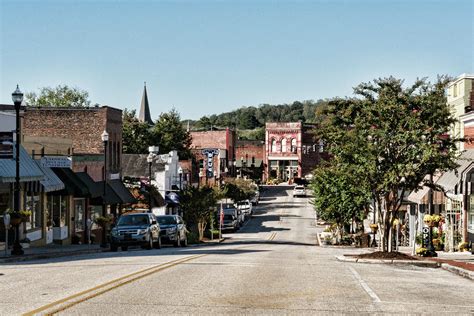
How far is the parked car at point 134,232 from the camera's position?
35062 mm

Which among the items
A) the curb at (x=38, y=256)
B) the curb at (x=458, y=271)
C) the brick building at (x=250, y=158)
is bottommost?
the curb at (x=38, y=256)

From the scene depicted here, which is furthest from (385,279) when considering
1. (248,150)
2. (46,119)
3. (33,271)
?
(248,150)

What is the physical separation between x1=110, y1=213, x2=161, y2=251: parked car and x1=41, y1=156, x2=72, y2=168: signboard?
6.55 metres

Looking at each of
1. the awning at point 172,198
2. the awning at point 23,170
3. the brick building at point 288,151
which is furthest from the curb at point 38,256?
the brick building at point 288,151

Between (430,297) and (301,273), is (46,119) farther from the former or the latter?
(430,297)

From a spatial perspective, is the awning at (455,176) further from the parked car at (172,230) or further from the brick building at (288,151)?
the brick building at (288,151)

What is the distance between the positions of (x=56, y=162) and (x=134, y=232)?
8.89m

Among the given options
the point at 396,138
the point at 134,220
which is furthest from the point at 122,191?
the point at 396,138

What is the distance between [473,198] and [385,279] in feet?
65.7

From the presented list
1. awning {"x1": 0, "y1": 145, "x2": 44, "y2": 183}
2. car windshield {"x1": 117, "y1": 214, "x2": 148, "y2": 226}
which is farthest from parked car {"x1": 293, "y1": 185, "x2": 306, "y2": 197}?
car windshield {"x1": 117, "y1": 214, "x2": 148, "y2": 226}

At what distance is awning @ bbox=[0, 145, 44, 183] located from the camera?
32.6 m

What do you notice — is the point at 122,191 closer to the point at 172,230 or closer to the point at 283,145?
the point at 172,230

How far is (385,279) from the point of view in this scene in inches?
767

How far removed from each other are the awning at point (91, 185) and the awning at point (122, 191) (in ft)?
15.7
